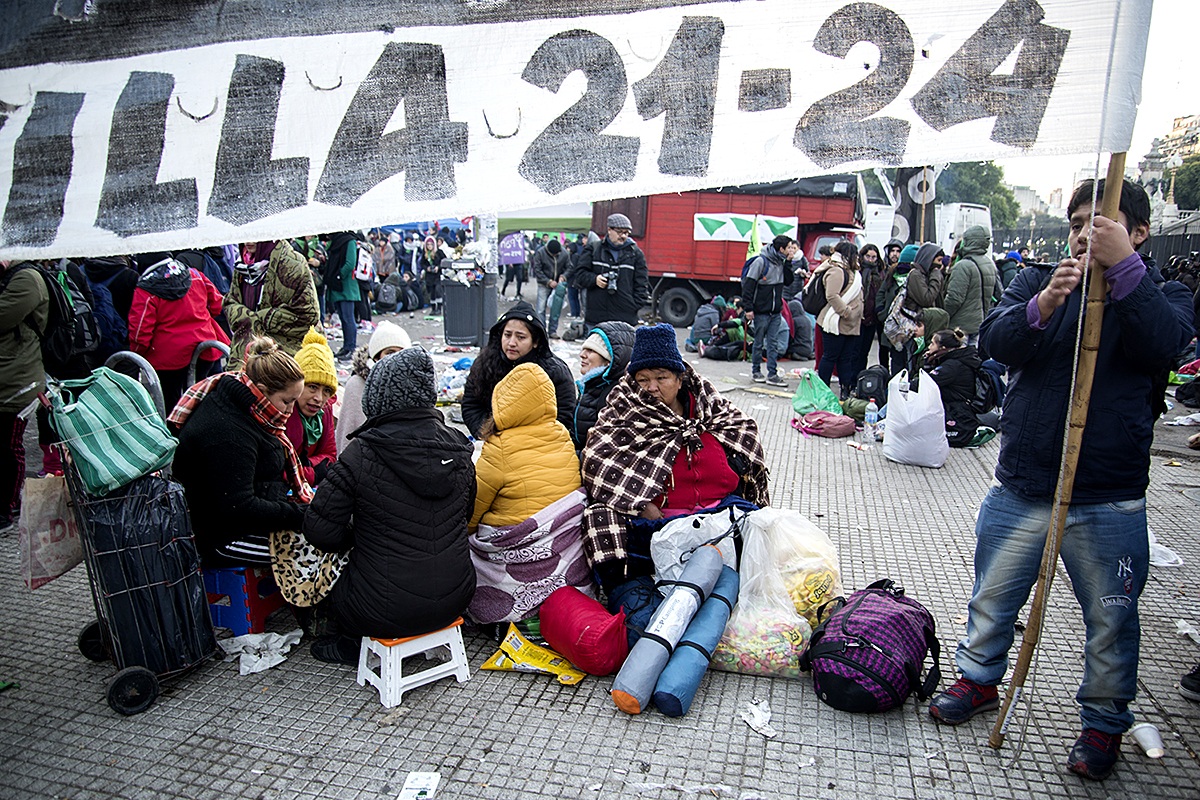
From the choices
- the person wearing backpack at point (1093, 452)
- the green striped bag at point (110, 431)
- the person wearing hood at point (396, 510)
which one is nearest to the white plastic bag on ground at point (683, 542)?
the person wearing hood at point (396, 510)

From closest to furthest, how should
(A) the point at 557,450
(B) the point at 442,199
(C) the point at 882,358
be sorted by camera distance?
(B) the point at 442,199 → (A) the point at 557,450 → (C) the point at 882,358

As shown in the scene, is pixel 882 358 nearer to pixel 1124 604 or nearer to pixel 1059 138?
pixel 1124 604

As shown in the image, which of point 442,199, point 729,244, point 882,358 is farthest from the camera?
point 729,244

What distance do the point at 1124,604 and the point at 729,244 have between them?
43.3ft

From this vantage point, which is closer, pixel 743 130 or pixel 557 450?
pixel 743 130

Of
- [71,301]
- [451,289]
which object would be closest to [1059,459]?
[71,301]

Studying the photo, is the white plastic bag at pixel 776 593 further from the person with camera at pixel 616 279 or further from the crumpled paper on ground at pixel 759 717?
the person with camera at pixel 616 279

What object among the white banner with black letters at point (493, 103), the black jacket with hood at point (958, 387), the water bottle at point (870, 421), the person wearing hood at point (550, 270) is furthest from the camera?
the person wearing hood at point (550, 270)

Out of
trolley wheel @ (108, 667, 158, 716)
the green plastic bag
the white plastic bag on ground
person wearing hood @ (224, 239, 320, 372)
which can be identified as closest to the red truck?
the green plastic bag

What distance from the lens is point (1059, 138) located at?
192 centimetres

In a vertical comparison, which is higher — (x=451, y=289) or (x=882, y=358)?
(x=451, y=289)

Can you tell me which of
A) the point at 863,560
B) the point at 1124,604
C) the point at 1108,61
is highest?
the point at 1108,61

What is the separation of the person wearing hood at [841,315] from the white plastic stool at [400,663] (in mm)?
6385

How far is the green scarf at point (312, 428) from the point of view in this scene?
397 centimetres
